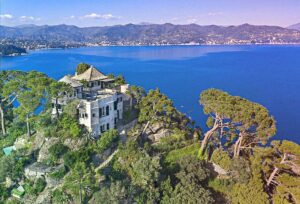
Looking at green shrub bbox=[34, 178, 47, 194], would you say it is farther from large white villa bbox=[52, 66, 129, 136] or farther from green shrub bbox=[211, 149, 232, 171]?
Result: green shrub bbox=[211, 149, 232, 171]

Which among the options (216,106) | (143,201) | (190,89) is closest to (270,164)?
(216,106)

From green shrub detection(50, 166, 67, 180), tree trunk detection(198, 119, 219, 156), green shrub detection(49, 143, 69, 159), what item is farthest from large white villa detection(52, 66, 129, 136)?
tree trunk detection(198, 119, 219, 156)

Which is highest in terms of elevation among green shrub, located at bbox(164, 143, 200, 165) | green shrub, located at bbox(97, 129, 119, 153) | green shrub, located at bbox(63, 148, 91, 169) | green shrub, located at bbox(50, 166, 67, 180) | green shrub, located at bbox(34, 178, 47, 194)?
green shrub, located at bbox(97, 129, 119, 153)

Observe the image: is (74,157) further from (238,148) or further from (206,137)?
(238,148)

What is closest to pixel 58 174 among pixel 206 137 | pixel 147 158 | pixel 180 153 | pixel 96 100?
pixel 96 100

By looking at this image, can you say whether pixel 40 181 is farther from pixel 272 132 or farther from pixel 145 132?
pixel 272 132
